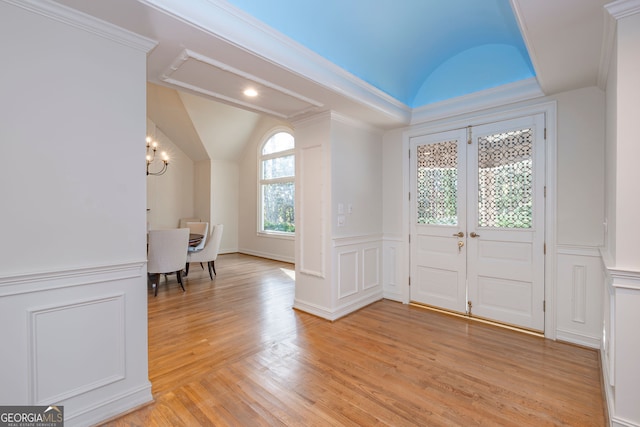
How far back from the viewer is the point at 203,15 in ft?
6.05

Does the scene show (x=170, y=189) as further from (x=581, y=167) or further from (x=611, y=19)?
(x=611, y=19)

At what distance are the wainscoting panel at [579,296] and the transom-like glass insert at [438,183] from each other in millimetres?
1142

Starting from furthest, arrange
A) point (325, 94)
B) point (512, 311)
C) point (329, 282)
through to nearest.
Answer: point (329, 282) → point (512, 311) → point (325, 94)

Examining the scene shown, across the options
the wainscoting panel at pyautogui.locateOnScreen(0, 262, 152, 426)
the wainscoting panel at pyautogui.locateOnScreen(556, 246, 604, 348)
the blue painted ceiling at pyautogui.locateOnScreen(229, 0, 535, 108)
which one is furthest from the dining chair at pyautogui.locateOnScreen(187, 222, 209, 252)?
the wainscoting panel at pyautogui.locateOnScreen(556, 246, 604, 348)

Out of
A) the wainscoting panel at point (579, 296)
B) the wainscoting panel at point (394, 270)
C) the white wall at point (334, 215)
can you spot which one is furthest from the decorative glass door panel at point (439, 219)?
the wainscoting panel at point (579, 296)

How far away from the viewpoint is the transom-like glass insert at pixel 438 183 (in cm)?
367

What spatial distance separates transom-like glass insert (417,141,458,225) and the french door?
1cm

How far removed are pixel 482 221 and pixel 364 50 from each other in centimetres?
232

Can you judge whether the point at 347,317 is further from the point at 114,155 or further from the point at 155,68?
the point at 155,68

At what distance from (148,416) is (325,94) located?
9.66 ft

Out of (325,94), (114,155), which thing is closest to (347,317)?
(325,94)

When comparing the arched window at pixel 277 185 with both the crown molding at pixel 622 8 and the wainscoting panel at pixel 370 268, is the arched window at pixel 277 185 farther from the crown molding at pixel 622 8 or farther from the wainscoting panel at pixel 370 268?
the crown molding at pixel 622 8

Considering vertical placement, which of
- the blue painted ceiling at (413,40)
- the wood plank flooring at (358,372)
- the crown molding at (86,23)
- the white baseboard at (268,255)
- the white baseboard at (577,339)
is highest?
the blue painted ceiling at (413,40)

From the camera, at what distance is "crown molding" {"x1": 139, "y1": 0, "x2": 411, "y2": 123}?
180 centimetres
